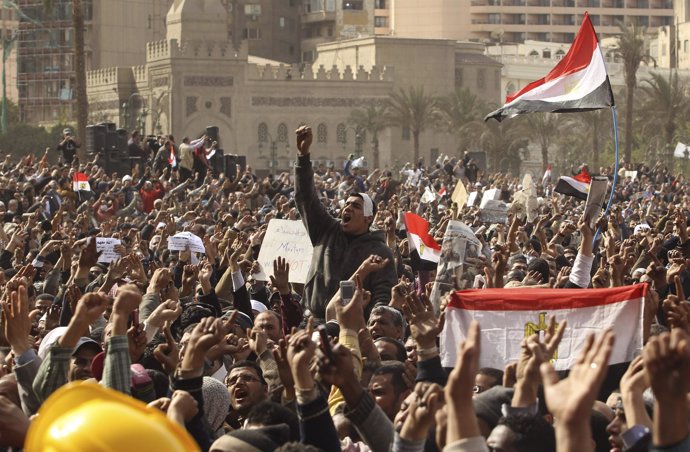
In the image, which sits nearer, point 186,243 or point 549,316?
point 549,316

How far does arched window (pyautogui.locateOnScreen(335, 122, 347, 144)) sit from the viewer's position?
Result: 89.4 metres

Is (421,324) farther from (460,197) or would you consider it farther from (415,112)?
(415,112)

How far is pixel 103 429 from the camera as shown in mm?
3180

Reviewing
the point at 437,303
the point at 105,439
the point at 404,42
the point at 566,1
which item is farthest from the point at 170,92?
the point at 105,439

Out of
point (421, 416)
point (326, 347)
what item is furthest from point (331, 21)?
point (421, 416)

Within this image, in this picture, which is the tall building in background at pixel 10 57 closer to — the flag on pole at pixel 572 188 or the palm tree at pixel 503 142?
the palm tree at pixel 503 142

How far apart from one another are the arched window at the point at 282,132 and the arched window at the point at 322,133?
185cm

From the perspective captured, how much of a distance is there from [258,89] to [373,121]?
831 cm

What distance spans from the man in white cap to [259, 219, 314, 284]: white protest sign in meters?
2.61

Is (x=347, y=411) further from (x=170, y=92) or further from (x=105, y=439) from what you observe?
(x=170, y=92)

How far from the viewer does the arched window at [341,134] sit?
8938cm

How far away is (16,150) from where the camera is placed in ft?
239

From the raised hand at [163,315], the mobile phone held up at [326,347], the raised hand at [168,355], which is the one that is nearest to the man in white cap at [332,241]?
the raised hand at [163,315]

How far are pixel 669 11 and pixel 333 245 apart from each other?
12021cm
